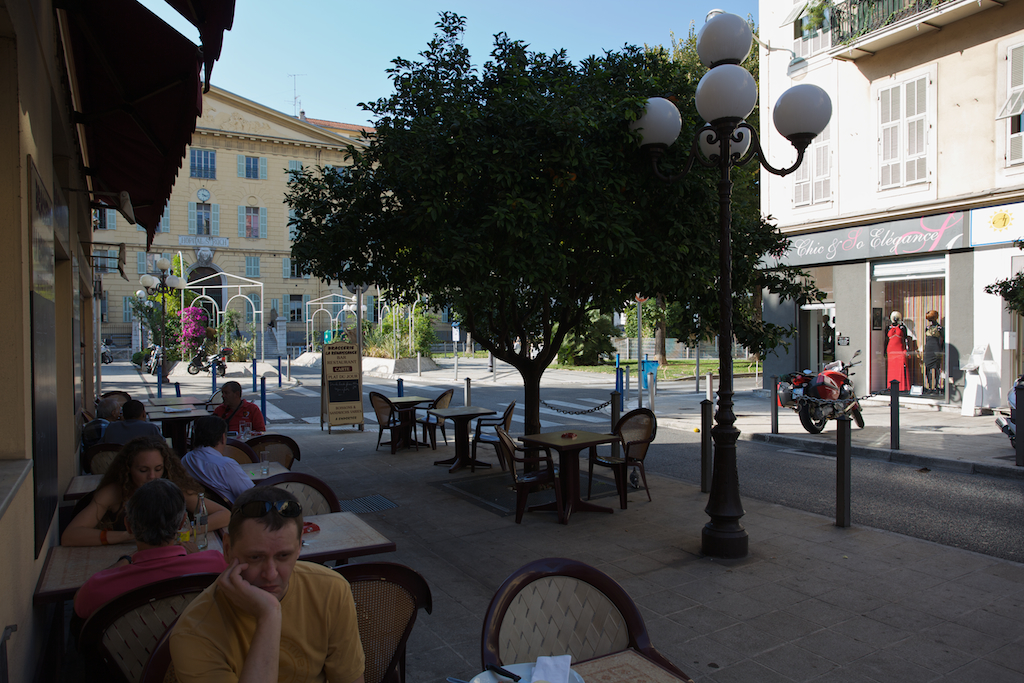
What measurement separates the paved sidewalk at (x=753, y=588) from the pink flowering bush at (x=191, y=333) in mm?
21729

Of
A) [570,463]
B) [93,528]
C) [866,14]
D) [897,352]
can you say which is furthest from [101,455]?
[866,14]

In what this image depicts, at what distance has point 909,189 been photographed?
15070 millimetres

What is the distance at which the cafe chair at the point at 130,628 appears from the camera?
2311 millimetres

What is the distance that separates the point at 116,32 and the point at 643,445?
6.02m

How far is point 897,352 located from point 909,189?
3640mm

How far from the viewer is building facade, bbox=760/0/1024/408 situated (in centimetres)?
1341

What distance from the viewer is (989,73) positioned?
13656 millimetres

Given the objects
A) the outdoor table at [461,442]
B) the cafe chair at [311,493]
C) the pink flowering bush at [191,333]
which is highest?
the pink flowering bush at [191,333]

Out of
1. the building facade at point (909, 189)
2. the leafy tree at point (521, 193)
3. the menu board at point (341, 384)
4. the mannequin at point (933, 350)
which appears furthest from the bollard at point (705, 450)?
the mannequin at point (933, 350)

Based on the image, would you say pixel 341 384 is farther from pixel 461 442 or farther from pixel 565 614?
pixel 565 614

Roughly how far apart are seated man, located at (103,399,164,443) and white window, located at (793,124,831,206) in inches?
612

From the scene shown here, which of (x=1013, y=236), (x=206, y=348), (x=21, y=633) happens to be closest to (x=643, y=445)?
(x=21, y=633)

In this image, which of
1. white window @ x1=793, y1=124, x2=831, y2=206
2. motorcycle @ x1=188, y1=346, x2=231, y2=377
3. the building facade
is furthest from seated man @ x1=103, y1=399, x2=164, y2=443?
motorcycle @ x1=188, y1=346, x2=231, y2=377

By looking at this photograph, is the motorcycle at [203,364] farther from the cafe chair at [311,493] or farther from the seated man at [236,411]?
the cafe chair at [311,493]
